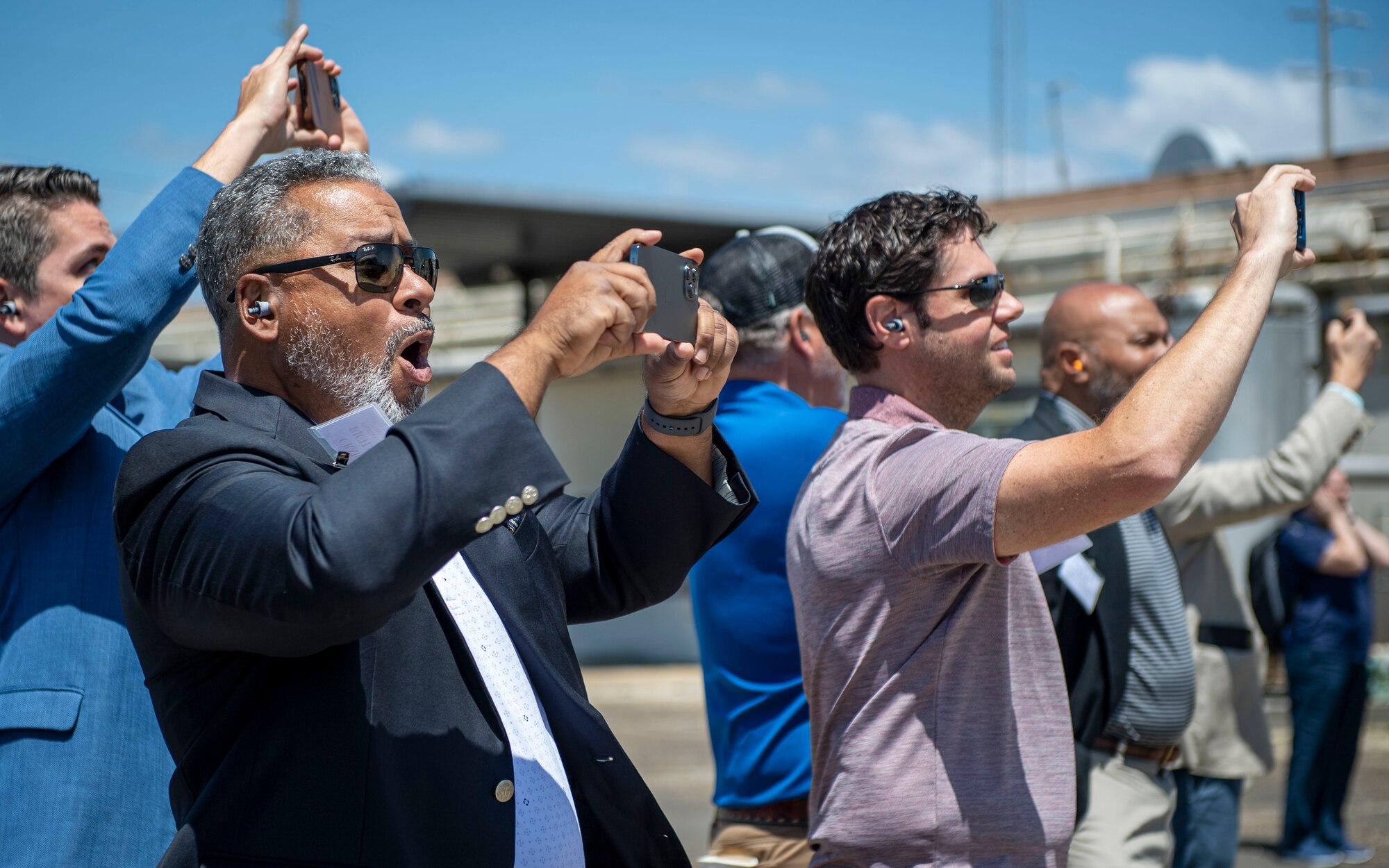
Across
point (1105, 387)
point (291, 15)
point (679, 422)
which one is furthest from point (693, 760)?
point (291, 15)

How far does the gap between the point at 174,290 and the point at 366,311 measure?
0.60 m

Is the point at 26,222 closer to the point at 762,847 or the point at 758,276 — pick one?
the point at 758,276

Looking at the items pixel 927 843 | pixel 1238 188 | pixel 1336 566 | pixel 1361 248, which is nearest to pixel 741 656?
pixel 927 843

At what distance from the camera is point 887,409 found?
229 cm

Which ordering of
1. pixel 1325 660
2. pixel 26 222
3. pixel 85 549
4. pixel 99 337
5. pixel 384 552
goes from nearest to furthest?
pixel 384 552 → pixel 99 337 → pixel 85 549 → pixel 26 222 → pixel 1325 660

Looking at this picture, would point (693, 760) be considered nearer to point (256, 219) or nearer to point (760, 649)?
point (760, 649)

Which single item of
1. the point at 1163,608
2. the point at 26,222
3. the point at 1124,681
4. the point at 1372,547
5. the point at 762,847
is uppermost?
the point at 26,222

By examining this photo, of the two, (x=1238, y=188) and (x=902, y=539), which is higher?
(x=1238, y=188)

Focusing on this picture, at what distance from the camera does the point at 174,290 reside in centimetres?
213

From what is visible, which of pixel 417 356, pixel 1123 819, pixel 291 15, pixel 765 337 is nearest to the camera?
pixel 417 356

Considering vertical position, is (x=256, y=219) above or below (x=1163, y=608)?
above

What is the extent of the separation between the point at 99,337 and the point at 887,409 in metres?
1.36

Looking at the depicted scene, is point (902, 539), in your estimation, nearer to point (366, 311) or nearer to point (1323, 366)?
point (366, 311)

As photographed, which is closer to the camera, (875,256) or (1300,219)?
(1300,219)
